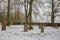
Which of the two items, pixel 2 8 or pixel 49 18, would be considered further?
pixel 2 8

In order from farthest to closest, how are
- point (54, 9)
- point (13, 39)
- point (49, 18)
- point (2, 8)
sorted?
point (2, 8), point (49, 18), point (54, 9), point (13, 39)

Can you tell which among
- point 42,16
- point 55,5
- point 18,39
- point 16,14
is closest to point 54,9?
point 55,5

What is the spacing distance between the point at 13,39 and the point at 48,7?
1699 centimetres

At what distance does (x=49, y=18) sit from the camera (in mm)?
27781

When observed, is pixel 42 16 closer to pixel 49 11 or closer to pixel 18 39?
pixel 49 11

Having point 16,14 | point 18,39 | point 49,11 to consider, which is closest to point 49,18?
point 49,11

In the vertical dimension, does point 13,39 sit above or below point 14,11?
below

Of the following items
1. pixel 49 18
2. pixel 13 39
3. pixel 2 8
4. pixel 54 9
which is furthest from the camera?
pixel 2 8

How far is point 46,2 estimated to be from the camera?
27297 mm

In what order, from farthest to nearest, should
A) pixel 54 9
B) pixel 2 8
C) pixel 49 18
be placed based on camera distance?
pixel 2 8, pixel 49 18, pixel 54 9

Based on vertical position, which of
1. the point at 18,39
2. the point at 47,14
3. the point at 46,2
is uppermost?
the point at 46,2

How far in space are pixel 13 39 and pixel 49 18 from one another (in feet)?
55.7

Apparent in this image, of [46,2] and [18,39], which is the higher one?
[46,2]

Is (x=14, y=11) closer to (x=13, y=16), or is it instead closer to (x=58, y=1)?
(x=13, y=16)
